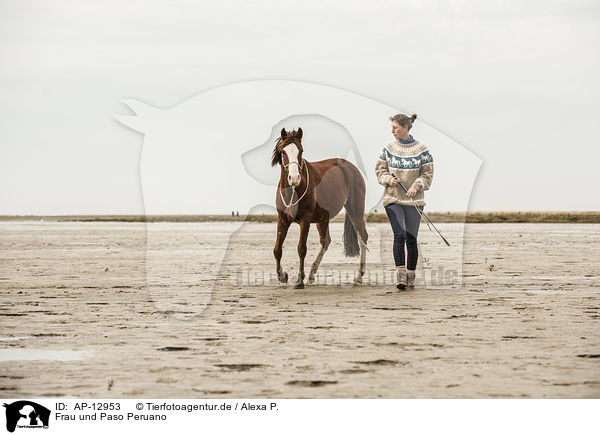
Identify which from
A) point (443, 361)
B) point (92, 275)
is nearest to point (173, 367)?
point (443, 361)

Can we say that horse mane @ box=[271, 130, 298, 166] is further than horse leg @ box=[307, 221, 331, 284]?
No

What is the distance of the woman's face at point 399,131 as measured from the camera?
32.8 feet

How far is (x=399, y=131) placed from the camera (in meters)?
10.0

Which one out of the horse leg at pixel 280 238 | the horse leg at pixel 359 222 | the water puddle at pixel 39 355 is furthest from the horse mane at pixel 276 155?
the water puddle at pixel 39 355

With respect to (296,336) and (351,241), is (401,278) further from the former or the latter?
(296,336)

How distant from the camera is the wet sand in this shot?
15.7 ft

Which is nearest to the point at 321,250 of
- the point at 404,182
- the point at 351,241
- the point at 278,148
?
the point at 351,241

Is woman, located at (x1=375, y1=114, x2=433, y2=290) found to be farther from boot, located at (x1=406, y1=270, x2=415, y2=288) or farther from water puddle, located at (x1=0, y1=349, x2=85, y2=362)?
water puddle, located at (x1=0, y1=349, x2=85, y2=362)

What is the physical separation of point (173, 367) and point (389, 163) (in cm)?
562

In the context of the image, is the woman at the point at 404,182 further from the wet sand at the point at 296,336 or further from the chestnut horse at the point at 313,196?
the chestnut horse at the point at 313,196

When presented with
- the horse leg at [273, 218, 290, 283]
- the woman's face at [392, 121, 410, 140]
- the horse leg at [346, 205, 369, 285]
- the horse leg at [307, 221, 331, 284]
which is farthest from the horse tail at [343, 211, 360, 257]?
the woman's face at [392, 121, 410, 140]

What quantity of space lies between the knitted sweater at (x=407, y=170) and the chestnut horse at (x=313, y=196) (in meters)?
0.96
